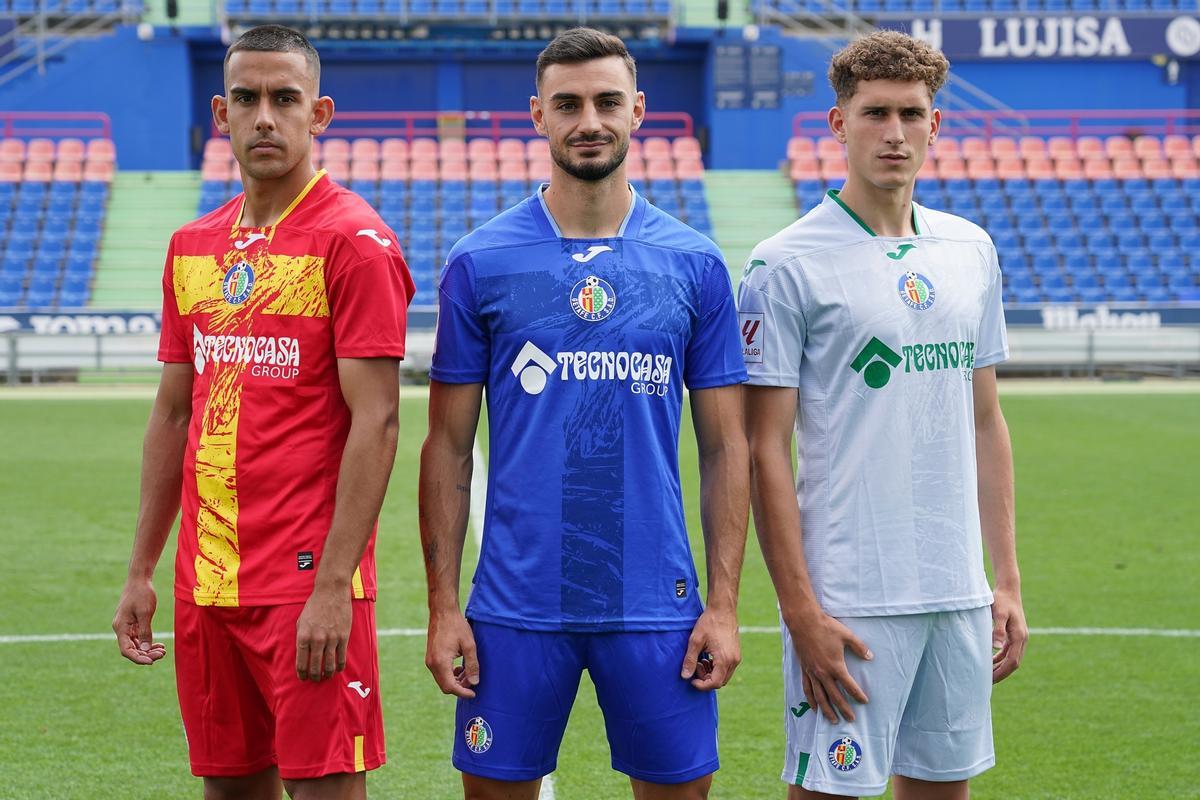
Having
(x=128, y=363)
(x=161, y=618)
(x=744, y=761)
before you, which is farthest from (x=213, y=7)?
(x=744, y=761)

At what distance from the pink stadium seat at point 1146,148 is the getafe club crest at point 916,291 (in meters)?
26.4

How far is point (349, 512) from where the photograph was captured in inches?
117

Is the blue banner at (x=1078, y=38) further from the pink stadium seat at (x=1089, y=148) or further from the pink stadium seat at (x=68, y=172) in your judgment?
the pink stadium seat at (x=68, y=172)

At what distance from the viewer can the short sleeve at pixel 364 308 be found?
300cm

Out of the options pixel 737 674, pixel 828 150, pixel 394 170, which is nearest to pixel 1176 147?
pixel 828 150

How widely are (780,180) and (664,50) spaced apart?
13.0ft

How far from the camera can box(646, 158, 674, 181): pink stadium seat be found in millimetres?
25812

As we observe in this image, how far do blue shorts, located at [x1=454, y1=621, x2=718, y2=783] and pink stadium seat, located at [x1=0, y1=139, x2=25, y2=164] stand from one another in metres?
25.0

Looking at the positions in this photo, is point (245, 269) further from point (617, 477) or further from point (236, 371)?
point (617, 477)

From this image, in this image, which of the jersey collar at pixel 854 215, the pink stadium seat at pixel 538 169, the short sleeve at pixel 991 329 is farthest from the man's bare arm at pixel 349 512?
the pink stadium seat at pixel 538 169

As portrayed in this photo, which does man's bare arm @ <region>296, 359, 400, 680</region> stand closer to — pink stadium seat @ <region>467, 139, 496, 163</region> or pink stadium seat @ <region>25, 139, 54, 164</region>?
pink stadium seat @ <region>467, 139, 496, 163</region>

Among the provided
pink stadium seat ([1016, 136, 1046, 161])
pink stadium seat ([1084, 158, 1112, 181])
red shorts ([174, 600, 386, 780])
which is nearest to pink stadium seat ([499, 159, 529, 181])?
pink stadium seat ([1016, 136, 1046, 161])

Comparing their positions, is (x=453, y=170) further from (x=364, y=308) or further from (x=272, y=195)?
(x=364, y=308)

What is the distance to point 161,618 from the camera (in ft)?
22.7
